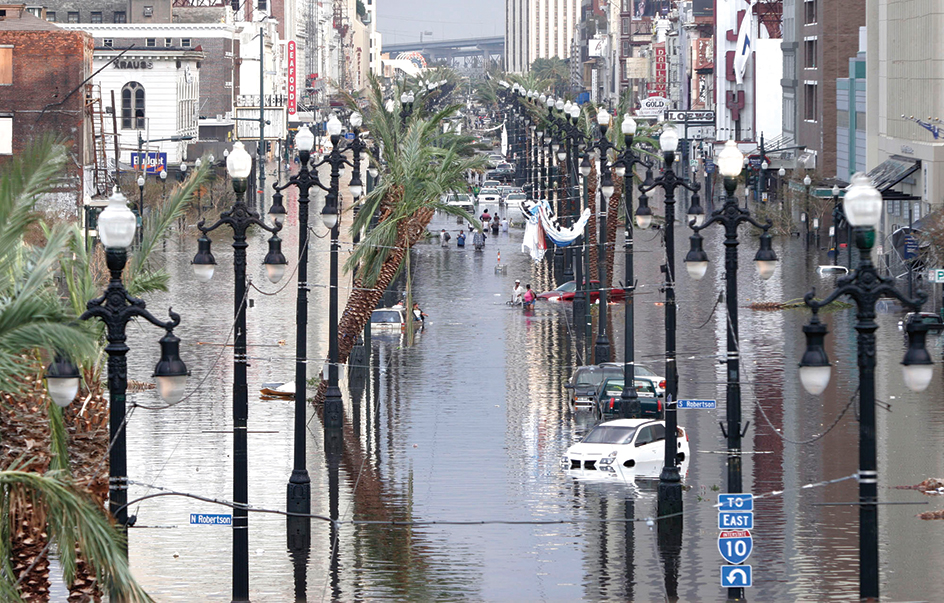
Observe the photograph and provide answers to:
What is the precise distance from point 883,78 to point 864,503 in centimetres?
6562

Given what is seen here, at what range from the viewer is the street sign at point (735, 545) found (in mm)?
19684

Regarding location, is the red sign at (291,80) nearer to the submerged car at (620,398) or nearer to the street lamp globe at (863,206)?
the submerged car at (620,398)

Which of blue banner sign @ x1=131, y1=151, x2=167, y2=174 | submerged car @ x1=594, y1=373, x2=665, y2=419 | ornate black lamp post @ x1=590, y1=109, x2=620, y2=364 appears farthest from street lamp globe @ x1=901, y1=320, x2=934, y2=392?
blue banner sign @ x1=131, y1=151, x2=167, y2=174

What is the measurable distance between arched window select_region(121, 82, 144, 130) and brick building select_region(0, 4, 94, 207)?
135ft

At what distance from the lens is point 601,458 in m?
30.3

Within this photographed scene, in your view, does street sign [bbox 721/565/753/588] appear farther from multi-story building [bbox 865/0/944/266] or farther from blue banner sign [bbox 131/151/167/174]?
blue banner sign [bbox 131/151/167/174]

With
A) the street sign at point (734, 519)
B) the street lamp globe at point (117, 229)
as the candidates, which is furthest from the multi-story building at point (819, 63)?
the street lamp globe at point (117, 229)

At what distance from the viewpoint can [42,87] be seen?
7112 cm

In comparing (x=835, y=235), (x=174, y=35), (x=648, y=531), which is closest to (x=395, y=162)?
(x=648, y=531)

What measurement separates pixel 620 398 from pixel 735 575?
1571cm

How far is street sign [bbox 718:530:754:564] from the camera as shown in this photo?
1968 cm

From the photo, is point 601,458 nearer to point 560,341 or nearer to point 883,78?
point 560,341

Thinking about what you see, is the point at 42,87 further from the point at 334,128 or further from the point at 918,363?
the point at 918,363

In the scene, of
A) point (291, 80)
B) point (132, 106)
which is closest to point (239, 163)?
point (132, 106)
